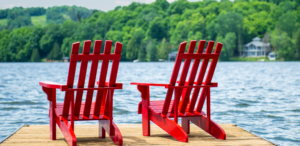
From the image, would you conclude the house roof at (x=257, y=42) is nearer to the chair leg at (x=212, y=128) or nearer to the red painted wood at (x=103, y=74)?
the chair leg at (x=212, y=128)

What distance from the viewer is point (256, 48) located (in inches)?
4072

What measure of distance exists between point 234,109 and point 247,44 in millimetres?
94210

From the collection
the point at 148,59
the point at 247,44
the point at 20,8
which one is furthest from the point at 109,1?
the point at 247,44

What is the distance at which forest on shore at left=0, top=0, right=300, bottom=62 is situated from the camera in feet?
332

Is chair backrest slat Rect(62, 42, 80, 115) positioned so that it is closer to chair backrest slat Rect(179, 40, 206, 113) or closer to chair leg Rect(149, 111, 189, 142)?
chair leg Rect(149, 111, 189, 142)

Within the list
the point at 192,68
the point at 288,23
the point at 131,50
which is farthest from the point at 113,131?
the point at 131,50

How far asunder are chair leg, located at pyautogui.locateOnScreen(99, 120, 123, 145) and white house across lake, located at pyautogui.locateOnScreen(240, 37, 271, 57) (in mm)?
101645

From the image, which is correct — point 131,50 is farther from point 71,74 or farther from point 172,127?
point 71,74

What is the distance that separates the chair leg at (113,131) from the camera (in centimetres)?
434

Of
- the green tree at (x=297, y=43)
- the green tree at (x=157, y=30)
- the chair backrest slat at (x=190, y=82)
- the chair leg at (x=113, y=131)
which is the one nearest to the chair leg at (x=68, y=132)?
the chair leg at (x=113, y=131)

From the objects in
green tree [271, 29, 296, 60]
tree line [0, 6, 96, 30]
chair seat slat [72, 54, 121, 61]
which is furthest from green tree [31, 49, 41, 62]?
chair seat slat [72, 54, 121, 61]

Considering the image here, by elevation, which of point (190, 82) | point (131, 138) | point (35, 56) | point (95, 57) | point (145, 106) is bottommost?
point (35, 56)

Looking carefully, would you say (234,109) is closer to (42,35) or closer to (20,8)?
(42,35)

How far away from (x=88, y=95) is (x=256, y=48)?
339 feet
